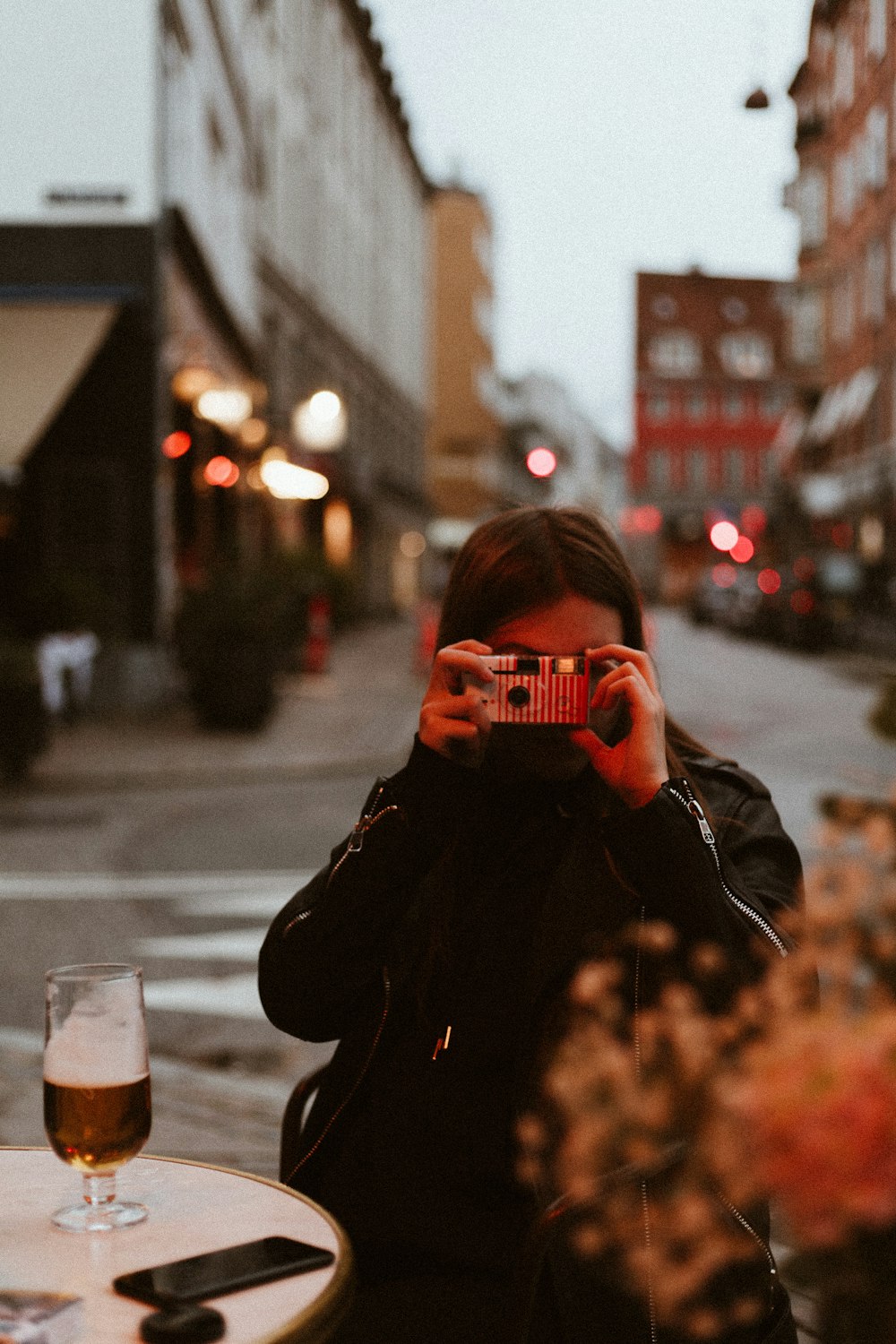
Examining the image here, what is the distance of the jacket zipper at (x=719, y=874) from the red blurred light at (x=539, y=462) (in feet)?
31.7

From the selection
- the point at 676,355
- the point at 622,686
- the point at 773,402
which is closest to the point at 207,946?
the point at 622,686

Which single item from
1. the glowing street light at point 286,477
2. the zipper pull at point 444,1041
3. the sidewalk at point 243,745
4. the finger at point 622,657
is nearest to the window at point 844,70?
the finger at point 622,657

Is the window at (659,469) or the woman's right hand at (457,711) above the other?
the window at (659,469)

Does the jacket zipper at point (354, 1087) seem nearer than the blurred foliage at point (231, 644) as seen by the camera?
Yes

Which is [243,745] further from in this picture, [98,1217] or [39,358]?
[98,1217]

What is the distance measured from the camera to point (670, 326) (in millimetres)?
81875

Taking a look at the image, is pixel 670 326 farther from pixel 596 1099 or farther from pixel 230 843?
pixel 596 1099

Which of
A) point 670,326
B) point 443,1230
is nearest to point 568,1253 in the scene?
point 443,1230

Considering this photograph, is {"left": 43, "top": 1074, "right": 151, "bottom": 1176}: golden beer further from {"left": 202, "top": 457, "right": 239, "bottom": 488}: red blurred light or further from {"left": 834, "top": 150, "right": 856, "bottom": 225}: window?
{"left": 202, "top": 457, "right": 239, "bottom": 488}: red blurred light

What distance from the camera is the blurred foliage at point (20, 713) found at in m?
12.0

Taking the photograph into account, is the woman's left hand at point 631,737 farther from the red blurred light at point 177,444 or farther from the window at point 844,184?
the red blurred light at point 177,444

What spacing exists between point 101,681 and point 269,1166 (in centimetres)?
1355

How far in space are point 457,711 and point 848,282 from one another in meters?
31.1

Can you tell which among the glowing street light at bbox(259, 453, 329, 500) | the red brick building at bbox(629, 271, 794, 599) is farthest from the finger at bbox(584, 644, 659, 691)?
the red brick building at bbox(629, 271, 794, 599)
